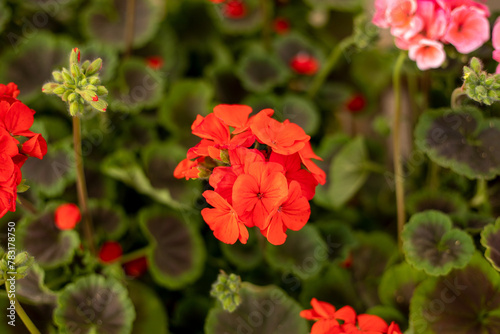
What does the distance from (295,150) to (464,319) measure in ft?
1.52

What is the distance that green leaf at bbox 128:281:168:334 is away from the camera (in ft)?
2.68

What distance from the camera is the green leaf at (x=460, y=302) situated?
714 millimetres

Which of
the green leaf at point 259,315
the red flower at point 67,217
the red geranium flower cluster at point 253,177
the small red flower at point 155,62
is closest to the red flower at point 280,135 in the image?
the red geranium flower cluster at point 253,177

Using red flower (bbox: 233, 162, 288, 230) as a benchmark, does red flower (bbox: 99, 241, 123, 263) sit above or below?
below

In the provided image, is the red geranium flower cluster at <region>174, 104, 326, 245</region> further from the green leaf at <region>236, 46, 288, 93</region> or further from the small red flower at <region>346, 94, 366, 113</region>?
the small red flower at <region>346, 94, 366, 113</region>

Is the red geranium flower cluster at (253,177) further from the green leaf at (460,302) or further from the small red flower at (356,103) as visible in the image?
the small red flower at (356,103)

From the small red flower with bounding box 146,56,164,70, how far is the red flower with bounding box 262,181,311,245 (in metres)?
0.74

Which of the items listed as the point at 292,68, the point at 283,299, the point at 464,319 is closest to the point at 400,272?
the point at 464,319

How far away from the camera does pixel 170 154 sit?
964mm

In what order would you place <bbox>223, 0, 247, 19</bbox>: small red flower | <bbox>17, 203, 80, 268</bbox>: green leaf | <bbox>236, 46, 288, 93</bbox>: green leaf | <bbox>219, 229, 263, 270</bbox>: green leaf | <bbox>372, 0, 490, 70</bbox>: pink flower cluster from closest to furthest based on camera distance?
<bbox>372, 0, 490, 70</bbox>: pink flower cluster, <bbox>17, 203, 80, 268</bbox>: green leaf, <bbox>219, 229, 263, 270</bbox>: green leaf, <bbox>236, 46, 288, 93</bbox>: green leaf, <bbox>223, 0, 247, 19</bbox>: small red flower

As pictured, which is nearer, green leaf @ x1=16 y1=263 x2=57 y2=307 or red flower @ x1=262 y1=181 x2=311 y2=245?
red flower @ x1=262 y1=181 x2=311 y2=245

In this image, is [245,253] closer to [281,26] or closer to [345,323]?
[345,323]

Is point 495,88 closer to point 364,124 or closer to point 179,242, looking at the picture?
point 179,242

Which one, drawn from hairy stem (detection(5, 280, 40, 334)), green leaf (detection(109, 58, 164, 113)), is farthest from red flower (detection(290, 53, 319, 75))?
hairy stem (detection(5, 280, 40, 334))
